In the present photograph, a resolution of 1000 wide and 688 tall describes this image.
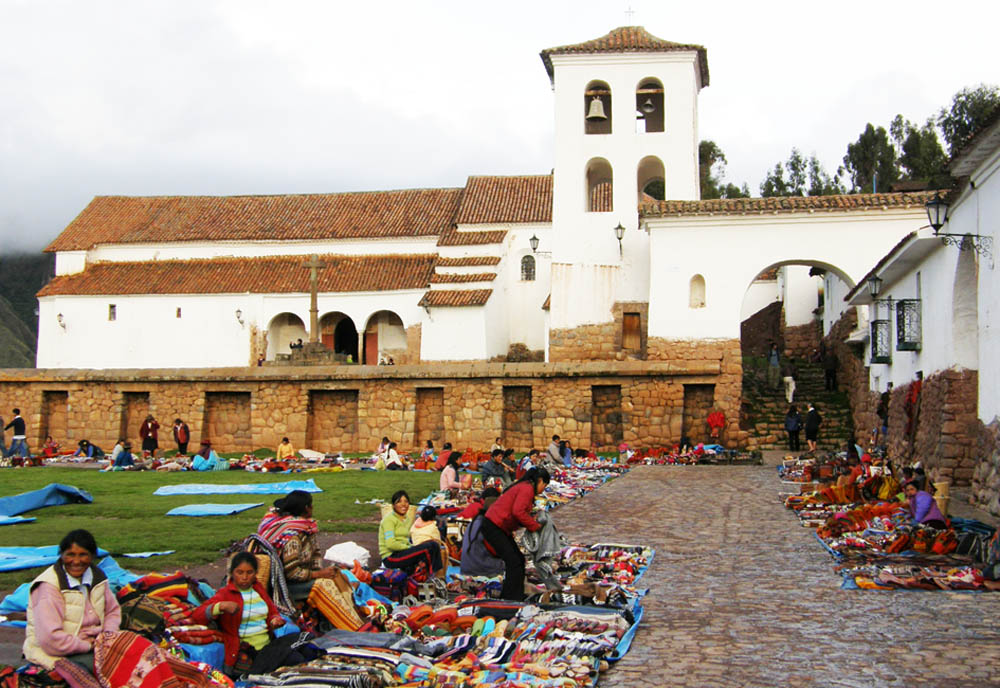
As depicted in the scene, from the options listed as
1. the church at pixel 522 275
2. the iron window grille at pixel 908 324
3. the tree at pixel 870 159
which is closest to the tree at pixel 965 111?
the tree at pixel 870 159

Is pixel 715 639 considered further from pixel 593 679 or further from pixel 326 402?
pixel 326 402

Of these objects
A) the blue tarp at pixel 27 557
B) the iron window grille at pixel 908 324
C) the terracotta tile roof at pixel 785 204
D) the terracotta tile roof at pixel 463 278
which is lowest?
the blue tarp at pixel 27 557

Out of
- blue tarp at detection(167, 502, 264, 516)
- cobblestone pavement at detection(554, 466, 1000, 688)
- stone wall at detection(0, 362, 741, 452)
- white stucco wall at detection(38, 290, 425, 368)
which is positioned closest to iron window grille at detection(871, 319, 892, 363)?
stone wall at detection(0, 362, 741, 452)

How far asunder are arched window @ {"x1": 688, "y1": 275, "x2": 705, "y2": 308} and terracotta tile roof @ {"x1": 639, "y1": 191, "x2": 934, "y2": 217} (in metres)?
1.64

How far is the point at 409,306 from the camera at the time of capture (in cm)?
3612

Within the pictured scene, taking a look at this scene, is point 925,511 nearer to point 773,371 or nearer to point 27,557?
point 27,557

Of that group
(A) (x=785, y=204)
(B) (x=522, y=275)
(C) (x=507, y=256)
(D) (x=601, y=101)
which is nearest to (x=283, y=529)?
(A) (x=785, y=204)

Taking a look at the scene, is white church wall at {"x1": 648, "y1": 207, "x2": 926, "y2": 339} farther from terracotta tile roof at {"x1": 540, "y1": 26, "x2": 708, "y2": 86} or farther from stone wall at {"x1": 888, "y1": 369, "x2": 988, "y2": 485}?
stone wall at {"x1": 888, "y1": 369, "x2": 988, "y2": 485}

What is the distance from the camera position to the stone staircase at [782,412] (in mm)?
23609

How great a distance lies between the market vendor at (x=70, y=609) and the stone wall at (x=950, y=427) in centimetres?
1145

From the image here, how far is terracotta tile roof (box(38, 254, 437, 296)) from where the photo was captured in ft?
120

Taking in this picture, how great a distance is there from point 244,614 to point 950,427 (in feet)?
36.0

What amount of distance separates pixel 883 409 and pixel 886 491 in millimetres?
6183

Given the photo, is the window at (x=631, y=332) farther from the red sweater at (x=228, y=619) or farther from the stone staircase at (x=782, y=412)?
the red sweater at (x=228, y=619)
